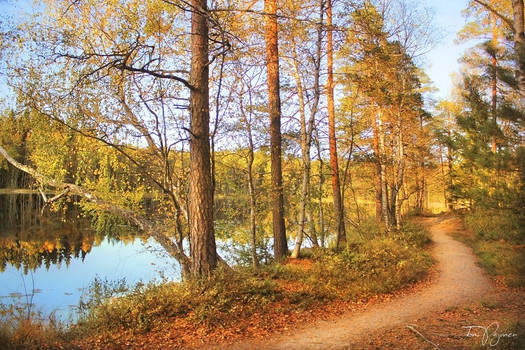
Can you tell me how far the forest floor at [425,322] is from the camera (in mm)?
4922

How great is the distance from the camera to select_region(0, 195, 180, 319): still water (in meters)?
10.8

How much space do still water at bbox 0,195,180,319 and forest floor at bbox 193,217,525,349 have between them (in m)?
3.19

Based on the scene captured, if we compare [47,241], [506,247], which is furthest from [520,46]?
[47,241]

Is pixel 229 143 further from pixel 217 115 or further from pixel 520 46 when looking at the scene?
pixel 520 46

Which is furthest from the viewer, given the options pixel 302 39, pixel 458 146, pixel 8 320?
pixel 458 146

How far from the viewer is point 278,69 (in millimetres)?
10281

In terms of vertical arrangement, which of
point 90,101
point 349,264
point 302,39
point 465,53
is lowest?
point 349,264

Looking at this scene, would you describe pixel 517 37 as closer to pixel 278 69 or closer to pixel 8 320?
pixel 278 69

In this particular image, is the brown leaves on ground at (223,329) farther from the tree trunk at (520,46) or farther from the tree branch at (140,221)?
the tree trunk at (520,46)

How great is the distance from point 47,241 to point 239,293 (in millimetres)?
19033

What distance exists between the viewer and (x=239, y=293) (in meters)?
6.51

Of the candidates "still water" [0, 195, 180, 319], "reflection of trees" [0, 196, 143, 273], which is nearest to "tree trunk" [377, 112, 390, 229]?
"still water" [0, 195, 180, 319]

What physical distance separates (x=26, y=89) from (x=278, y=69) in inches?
245

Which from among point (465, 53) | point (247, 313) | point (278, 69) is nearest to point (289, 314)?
point (247, 313)
